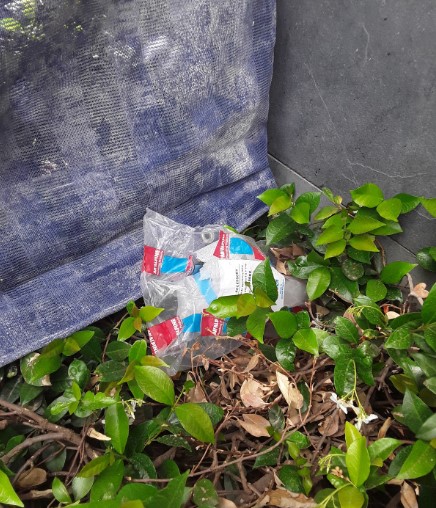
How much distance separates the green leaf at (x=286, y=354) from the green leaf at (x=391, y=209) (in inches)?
15.2

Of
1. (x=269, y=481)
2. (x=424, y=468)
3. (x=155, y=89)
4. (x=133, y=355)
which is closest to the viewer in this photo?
(x=424, y=468)

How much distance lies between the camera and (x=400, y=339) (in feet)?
2.82

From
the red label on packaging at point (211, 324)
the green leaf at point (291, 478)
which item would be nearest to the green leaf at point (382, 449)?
the green leaf at point (291, 478)

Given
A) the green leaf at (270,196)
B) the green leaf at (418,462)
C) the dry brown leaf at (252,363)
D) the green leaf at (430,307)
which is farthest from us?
the green leaf at (270,196)

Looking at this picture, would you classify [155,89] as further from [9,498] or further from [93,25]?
[9,498]

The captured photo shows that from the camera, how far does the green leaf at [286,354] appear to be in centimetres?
100

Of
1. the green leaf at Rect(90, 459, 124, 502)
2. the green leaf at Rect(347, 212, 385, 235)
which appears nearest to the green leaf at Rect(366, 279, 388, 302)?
the green leaf at Rect(347, 212, 385, 235)

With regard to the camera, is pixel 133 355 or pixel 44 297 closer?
pixel 133 355

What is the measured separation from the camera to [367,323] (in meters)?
0.99

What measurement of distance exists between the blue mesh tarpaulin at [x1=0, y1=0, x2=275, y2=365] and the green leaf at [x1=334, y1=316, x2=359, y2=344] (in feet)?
1.84

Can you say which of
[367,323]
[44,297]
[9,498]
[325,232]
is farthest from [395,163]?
[9,498]

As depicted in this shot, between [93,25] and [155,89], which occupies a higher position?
[93,25]

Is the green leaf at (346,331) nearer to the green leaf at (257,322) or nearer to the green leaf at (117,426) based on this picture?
the green leaf at (257,322)

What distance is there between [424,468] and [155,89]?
38.0 inches
